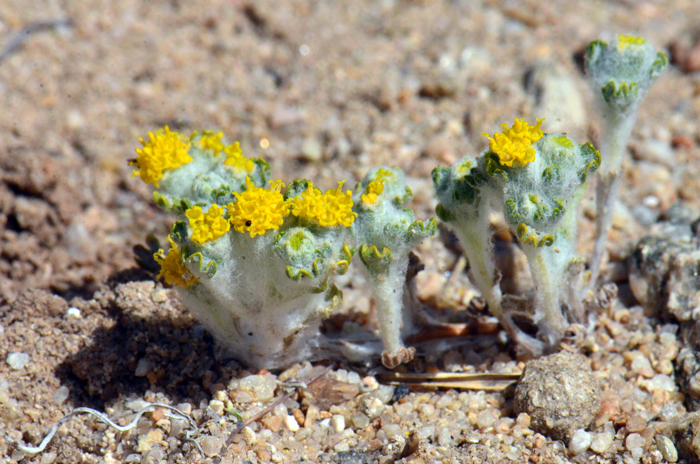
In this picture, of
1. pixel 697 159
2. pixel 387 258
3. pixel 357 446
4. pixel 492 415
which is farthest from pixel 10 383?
pixel 697 159

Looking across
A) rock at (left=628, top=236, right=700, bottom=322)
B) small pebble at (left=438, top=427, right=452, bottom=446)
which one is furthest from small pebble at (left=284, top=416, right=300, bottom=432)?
rock at (left=628, top=236, right=700, bottom=322)

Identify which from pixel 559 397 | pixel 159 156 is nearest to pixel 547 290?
pixel 559 397

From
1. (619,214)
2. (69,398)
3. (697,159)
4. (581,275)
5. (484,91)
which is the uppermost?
(484,91)

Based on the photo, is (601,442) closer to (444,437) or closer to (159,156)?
(444,437)

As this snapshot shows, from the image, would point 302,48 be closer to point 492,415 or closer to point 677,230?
point 677,230

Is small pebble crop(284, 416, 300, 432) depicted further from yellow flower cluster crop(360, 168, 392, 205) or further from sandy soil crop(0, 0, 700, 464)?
yellow flower cluster crop(360, 168, 392, 205)

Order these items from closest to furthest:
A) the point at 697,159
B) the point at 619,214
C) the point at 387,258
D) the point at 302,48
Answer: the point at 387,258, the point at 619,214, the point at 697,159, the point at 302,48
